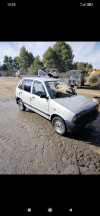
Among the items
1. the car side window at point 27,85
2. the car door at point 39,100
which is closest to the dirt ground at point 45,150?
the car door at point 39,100

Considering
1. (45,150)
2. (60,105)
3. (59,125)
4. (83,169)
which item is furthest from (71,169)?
(60,105)

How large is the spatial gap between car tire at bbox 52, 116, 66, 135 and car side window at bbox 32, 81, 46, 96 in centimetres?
102

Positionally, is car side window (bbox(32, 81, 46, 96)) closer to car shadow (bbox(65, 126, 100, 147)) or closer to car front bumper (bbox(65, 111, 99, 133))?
car front bumper (bbox(65, 111, 99, 133))

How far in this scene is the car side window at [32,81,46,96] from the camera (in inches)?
137

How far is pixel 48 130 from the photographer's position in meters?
3.49

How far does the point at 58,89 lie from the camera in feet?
12.8

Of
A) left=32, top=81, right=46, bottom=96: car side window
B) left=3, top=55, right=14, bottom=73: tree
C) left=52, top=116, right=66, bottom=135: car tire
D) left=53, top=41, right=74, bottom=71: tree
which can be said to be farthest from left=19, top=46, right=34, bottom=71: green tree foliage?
left=52, top=116, right=66, bottom=135: car tire

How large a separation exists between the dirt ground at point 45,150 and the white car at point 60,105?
1.51ft

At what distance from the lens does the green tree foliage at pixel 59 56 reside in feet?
126

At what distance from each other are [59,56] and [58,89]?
4154 centimetres

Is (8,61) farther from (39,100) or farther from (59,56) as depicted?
(39,100)
